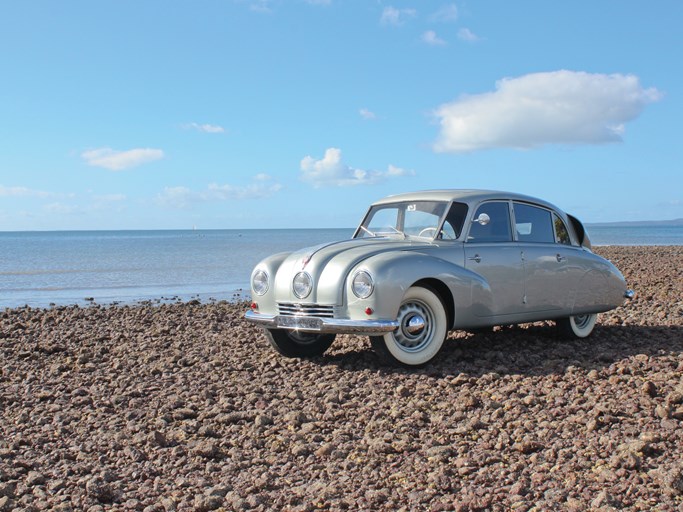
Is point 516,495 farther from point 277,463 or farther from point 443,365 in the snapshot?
point 443,365

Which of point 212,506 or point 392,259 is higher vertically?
point 392,259

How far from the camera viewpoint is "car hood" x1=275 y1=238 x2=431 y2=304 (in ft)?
23.0

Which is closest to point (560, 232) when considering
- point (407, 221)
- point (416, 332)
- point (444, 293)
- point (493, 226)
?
point (493, 226)

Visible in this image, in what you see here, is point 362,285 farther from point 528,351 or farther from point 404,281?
point 528,351

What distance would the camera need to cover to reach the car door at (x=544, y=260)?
826 centimetres

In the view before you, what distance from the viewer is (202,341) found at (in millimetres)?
9664

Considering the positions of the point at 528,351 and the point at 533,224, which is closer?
the point at 528,351

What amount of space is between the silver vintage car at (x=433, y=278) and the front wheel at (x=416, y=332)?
0.01 meters

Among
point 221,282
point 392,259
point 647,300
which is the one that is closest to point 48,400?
point 392,259

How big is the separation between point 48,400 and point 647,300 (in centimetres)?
1069

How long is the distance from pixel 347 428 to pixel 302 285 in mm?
2127

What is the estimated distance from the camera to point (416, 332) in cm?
719

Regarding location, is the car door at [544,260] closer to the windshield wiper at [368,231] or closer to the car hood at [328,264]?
the car hood at [328,264]

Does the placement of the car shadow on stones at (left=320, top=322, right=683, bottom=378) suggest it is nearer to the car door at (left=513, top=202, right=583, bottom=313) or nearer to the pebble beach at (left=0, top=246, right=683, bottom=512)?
the pebble beach at (left=0, top=246, right=683, bottom=512)
